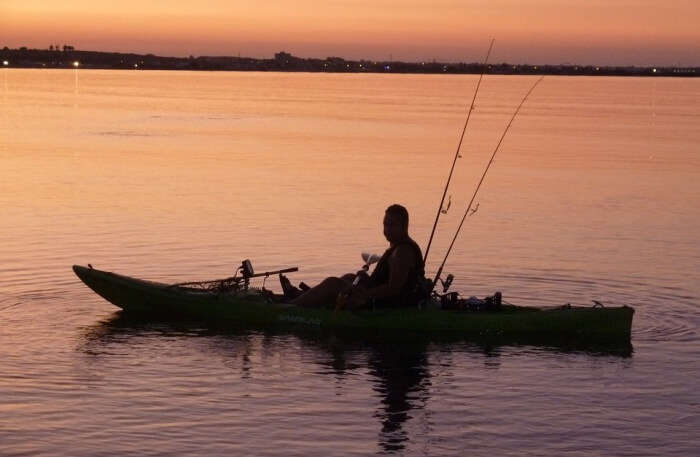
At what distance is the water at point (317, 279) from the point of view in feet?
31.7

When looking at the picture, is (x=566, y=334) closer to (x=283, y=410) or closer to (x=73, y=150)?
(x=283, y=410)

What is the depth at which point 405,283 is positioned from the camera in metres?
12.8

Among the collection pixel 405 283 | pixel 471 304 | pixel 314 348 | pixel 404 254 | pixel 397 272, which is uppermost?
pixel 404 254

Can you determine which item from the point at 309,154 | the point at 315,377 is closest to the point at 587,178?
the point at 309,154

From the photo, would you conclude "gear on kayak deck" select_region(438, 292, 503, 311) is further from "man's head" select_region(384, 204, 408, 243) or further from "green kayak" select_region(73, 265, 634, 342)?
"man's head" select_region(384, 204, 408, 243)

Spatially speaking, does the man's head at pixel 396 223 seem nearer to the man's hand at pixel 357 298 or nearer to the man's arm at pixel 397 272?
the man's arm at pixel 397 272

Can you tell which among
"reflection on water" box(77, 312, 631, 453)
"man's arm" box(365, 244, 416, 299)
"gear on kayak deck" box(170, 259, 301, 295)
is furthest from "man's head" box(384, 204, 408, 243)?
"gear on kayak deck" box(170, 259, 301, 295)

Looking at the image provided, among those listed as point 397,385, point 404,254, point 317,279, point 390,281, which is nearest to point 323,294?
point 390,281

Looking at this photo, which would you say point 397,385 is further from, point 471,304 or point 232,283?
point 232,283

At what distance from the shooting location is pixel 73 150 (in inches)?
1491

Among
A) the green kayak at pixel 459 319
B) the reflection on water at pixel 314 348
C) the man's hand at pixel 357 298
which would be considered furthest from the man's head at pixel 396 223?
the reflection on water at pixel 314 348

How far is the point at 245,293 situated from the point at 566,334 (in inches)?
136

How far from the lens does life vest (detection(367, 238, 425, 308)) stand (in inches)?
500

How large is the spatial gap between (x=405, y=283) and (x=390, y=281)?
154 millimetres
